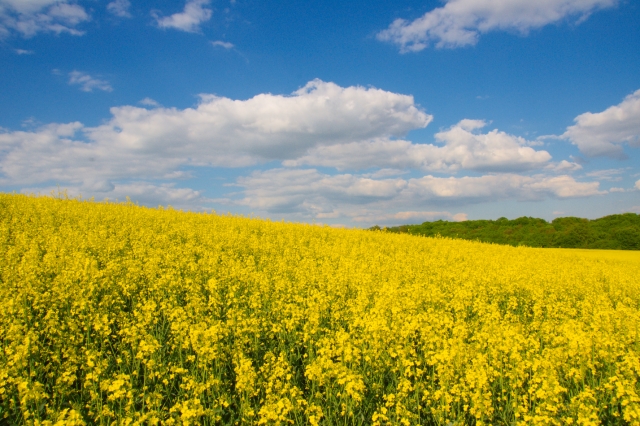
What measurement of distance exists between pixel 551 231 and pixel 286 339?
123 feet

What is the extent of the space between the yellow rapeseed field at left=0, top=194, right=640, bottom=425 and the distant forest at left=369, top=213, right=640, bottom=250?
21.0 metres

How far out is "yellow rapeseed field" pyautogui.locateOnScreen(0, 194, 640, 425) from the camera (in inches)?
175

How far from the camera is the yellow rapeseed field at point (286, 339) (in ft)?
14.6

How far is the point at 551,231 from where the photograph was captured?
36688 mm

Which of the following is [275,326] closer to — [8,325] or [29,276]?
[8,325]

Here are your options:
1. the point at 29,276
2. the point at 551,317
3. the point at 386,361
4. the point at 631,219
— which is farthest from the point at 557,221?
the point at 29,276

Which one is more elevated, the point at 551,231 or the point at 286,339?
the point at 551,231

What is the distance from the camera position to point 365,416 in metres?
5.00

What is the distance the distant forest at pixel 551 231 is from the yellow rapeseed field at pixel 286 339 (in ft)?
68.8

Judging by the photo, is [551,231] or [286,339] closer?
[286,339]

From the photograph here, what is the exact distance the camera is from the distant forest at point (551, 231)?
35.0 meters

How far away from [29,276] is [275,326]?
5.35 m

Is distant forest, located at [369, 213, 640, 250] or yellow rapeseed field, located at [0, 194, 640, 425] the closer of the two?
yellow rapeseed field, located at [0, 194, 640, 425]

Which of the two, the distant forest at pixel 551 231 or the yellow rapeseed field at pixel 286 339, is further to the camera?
the distant forest at pixel 551 231
